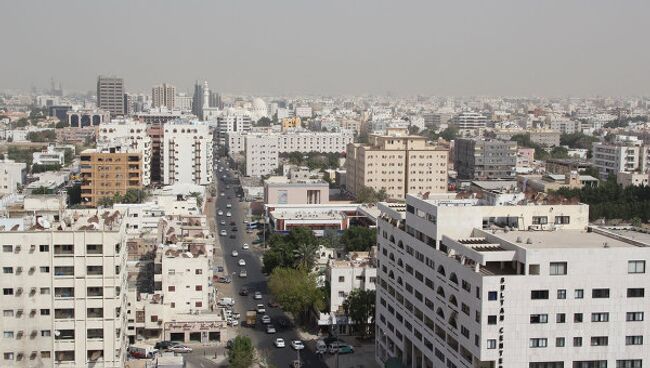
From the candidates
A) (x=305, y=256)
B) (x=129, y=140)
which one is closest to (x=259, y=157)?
(x=129, y=140)

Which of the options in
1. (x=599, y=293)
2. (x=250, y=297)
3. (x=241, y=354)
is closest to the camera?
(x=599, y=293)

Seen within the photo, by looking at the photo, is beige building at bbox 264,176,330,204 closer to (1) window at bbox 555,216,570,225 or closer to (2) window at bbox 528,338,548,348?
(1) window at bbox 555,216,570,225

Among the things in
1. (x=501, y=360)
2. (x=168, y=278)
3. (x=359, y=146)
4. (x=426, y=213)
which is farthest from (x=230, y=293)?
(x=359, y=146)

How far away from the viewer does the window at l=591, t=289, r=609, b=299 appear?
11953 mm

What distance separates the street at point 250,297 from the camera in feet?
57.3

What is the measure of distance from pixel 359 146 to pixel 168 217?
16785 mm

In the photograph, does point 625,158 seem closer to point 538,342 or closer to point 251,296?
point 251,296

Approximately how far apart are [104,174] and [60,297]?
23.6 metres

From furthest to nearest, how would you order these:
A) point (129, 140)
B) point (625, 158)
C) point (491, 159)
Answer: point (491, 159) → point (625, 158) → point (129, 140)

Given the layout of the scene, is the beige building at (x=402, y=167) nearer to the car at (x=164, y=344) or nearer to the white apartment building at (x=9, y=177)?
the white apartment building at (x=9, y=177)

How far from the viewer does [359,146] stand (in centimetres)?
4134

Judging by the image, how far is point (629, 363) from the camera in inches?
481

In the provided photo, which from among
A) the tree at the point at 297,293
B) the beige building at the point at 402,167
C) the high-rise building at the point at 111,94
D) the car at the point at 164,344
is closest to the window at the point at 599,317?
the tree at the point at 297,293

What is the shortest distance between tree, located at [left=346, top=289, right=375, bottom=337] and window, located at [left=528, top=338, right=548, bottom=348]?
6.81 metres
